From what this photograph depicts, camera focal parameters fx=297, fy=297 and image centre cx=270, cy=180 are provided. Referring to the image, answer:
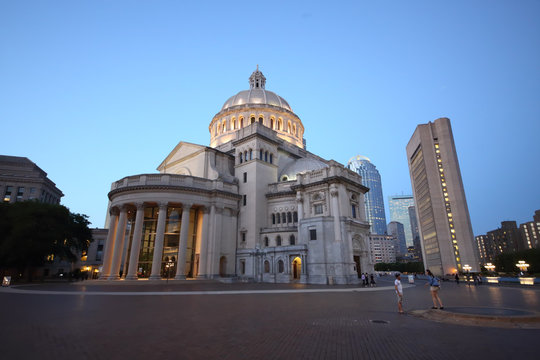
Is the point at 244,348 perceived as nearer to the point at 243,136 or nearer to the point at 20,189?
the point at 243,136

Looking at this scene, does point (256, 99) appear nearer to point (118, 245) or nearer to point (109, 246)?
point (118, 245)

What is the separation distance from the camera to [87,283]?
39.2m

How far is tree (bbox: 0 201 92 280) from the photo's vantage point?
144 ft

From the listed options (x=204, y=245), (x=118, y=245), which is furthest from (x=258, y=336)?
(x=118, y=245)

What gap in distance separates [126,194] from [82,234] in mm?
18674

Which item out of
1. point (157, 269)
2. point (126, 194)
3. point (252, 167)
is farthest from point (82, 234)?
point (252, 167)

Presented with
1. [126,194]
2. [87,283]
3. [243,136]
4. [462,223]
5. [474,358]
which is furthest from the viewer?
[462,223]

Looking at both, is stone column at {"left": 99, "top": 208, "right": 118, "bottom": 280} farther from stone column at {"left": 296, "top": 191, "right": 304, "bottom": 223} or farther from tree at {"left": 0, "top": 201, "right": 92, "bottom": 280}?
stone column at {"left": 296, "top": 191, "right": 304, "bottom": 223}

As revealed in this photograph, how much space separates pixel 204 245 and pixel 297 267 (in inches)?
583

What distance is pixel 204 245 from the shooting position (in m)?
45.2

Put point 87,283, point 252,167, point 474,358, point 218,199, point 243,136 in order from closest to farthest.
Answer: point 474,358, point 87,283, point 218,199, point 252,167, point 243,136

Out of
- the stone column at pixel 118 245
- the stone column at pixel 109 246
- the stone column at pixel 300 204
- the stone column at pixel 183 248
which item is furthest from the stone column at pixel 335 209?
the stone column at pixel 109 246

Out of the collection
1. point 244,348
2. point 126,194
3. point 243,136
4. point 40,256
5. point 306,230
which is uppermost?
point 243,136

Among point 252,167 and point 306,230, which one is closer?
point 306,230
